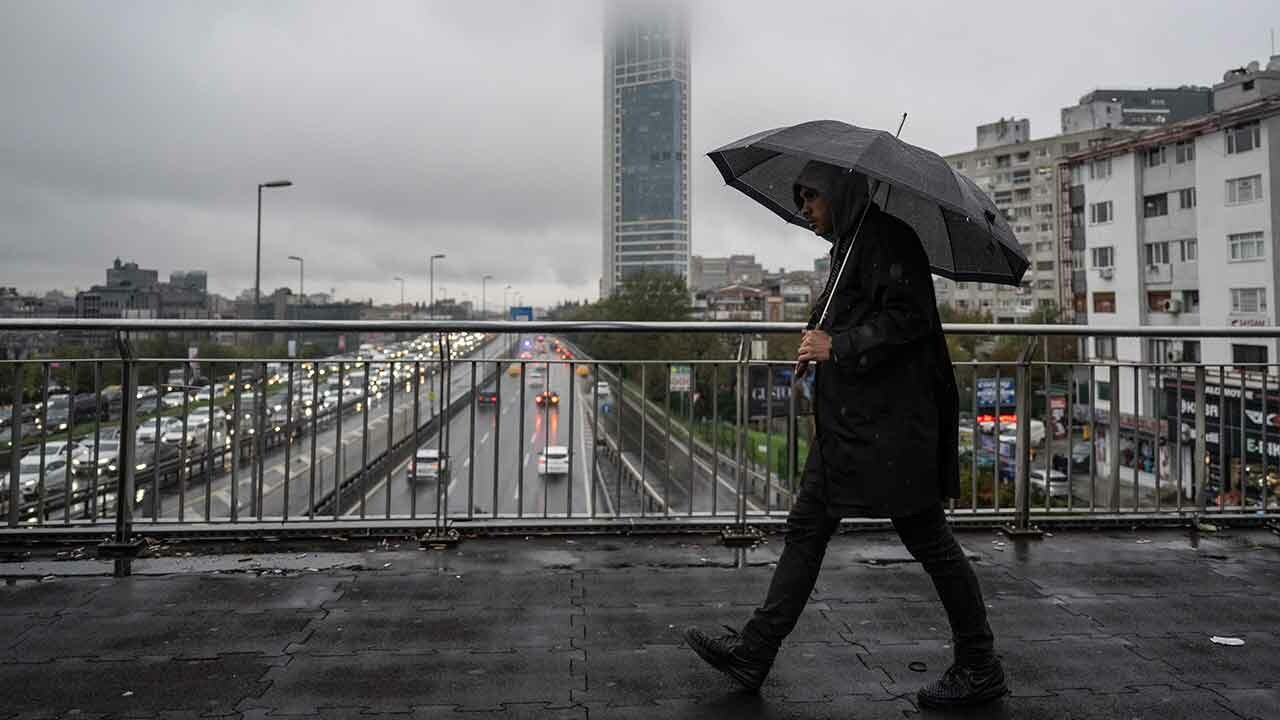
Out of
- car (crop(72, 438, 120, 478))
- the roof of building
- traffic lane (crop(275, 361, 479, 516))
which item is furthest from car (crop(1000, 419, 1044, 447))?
the roof of building

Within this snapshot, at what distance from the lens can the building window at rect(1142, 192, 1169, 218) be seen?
139 feet

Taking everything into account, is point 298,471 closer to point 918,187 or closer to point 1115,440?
point 918,187

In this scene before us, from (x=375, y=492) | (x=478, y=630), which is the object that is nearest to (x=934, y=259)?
(x=478, y=630)

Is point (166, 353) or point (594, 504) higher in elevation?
point (166, 353)

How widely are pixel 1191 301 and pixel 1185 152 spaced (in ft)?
25.7

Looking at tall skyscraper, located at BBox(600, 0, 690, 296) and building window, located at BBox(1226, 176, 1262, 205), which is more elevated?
tall skyscraper, located at BBox(600, 0, 690, 296)

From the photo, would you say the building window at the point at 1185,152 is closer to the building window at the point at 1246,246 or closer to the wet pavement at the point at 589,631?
the building window at the point at 1246,246

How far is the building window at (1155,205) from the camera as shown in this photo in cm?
4247

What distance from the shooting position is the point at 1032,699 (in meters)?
2.68

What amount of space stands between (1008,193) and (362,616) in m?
96.3

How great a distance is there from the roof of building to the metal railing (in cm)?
3900

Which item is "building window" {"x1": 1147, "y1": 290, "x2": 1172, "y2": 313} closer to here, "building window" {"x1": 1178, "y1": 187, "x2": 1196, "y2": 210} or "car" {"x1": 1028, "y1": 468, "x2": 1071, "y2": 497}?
"building window" {"x1": 1178, "y1": 187, "x2": 1196, "y2": 210}

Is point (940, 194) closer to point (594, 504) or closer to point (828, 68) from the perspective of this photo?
point (594, 504)

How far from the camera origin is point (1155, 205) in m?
43.3
